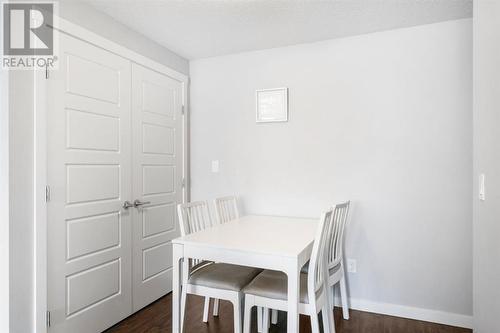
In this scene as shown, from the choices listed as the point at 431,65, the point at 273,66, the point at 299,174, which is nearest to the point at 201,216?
the point at 299,174

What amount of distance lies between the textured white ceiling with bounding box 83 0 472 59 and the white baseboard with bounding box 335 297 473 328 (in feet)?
7.29

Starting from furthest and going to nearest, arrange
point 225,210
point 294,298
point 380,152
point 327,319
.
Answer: point 225,210 < point 380,152 < point 327,319 < point 294,298

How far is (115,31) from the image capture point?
2.37m

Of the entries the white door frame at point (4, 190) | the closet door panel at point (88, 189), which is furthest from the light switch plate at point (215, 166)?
the white door frame at point (4, 190)

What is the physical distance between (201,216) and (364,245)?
137cm

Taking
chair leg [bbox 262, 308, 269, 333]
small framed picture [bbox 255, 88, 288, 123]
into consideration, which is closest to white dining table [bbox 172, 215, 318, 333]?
chair leg [bbox 262, 308, 269, 333]

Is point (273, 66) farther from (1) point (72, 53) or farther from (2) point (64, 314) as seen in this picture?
(2) point (64, 314)

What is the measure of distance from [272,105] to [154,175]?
125cm

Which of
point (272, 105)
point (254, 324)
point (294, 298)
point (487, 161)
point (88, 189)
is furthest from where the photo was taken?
point (272, 105)

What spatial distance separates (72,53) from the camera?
6.73 ft

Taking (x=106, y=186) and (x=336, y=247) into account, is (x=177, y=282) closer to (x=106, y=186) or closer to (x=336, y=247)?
(x=106, y=186)

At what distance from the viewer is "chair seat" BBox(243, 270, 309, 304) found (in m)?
1.78

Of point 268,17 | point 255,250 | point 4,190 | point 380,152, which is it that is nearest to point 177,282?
point 255,250

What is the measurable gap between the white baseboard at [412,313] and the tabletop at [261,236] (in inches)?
31.3
